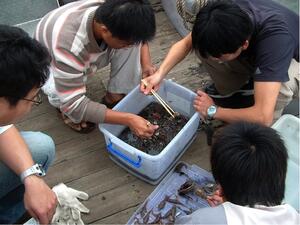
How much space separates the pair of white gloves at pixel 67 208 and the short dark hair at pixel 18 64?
0.65 meters

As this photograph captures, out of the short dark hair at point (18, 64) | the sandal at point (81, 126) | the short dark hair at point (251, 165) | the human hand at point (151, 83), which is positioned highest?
the short dark hair at point (18, 64)

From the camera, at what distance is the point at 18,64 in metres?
1.07

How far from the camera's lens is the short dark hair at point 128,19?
4.99 ft

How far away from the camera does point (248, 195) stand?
110 centimetres

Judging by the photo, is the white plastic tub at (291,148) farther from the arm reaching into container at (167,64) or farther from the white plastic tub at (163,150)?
the arm reaching into container at (167,64)

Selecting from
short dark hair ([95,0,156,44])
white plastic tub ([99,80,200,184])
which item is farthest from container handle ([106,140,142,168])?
short dark hair ([95,0,156,44])

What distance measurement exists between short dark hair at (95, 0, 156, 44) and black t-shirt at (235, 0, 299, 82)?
42 centimetres

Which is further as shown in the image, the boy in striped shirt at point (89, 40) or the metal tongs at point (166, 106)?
the metal tongs at point (166, 106)

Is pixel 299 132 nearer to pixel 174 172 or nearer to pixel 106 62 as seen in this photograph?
pixel 174 172

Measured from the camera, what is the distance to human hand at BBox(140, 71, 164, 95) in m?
1.83

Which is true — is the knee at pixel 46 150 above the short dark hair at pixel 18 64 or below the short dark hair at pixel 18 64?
below

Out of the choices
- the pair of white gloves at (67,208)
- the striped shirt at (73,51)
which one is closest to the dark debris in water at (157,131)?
the striped shirt at (73,51)

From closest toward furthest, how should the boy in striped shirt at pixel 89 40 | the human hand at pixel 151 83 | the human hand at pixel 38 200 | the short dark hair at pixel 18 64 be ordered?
the short dark hair at pixel 18 64, the human hand at pixel 38 200, the boy in striped shirt at pixel 89 40, the human hand at pixel 151 83

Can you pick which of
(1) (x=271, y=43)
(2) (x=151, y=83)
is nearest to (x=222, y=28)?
(1) (x=271, y=43)
